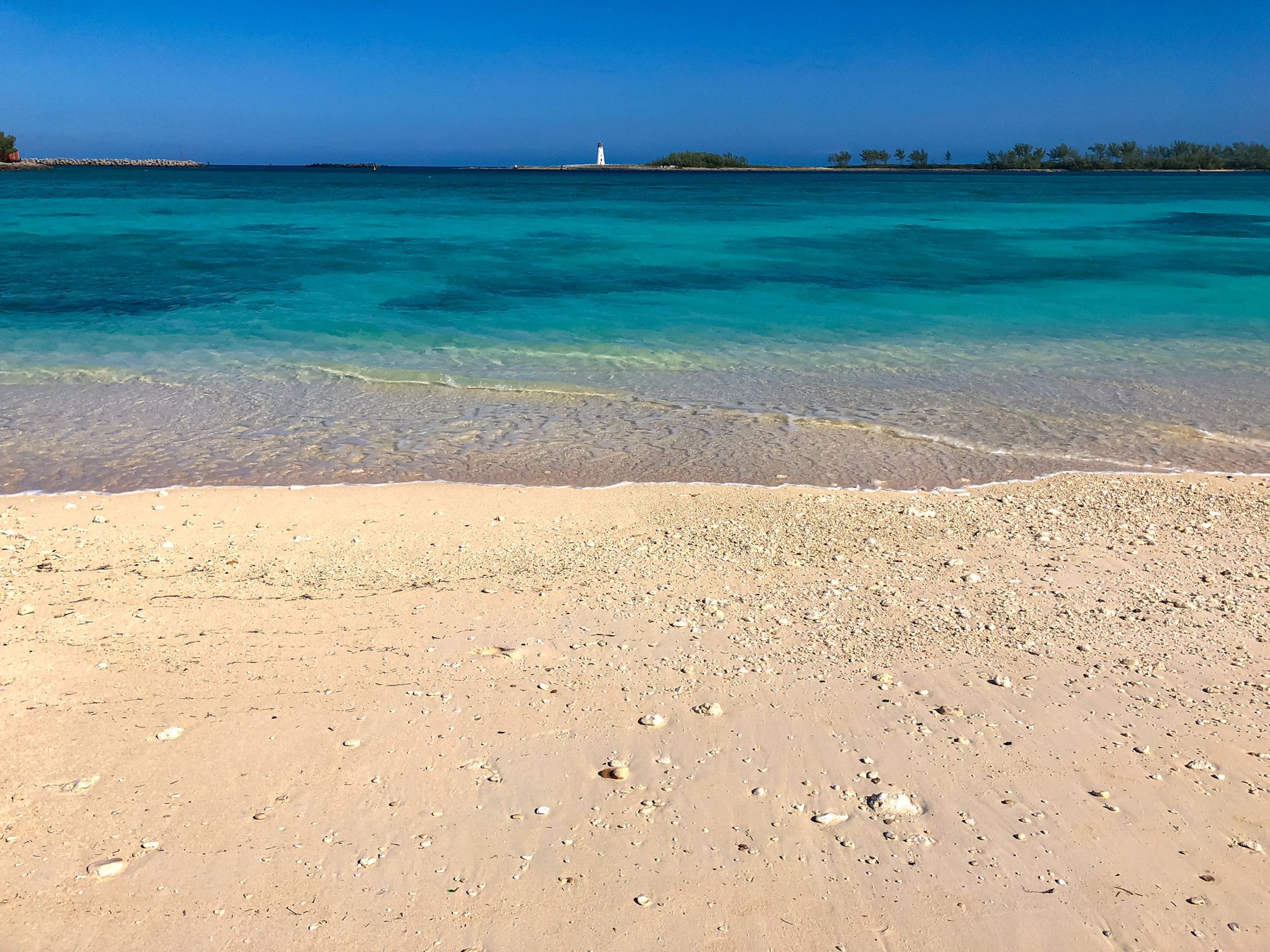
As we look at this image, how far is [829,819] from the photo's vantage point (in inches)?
127

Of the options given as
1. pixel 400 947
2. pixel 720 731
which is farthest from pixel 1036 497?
pixel 400 947

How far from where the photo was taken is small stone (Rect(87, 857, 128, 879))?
2.90m

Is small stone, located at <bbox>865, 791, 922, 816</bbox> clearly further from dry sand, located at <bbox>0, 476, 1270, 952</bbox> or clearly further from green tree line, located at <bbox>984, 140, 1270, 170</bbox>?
green tree line, located at <bbox>984, 140, 1270, 170</bbox>

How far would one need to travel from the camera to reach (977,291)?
1814cm

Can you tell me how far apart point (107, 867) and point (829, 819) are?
7.69 feet

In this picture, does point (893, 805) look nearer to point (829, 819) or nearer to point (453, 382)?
point (829, 819)

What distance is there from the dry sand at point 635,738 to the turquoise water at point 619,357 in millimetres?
2077

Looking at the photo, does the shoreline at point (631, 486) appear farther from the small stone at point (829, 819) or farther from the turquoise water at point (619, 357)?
the small stone at point (829, 819)

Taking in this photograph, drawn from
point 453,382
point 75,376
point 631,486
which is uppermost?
point 75,376

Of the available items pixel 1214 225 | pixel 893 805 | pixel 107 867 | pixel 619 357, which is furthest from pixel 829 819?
pixel 1214 225

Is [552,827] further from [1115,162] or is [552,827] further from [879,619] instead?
[1115,162]

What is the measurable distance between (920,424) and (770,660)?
17.5 feet

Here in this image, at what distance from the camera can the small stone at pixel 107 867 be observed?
2898 mm

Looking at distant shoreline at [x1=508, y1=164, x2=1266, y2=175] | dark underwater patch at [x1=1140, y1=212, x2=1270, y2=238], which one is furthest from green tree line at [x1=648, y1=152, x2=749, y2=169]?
dark underwater patch at [x1=1140, y1=212, x2=1270, y2=238]
